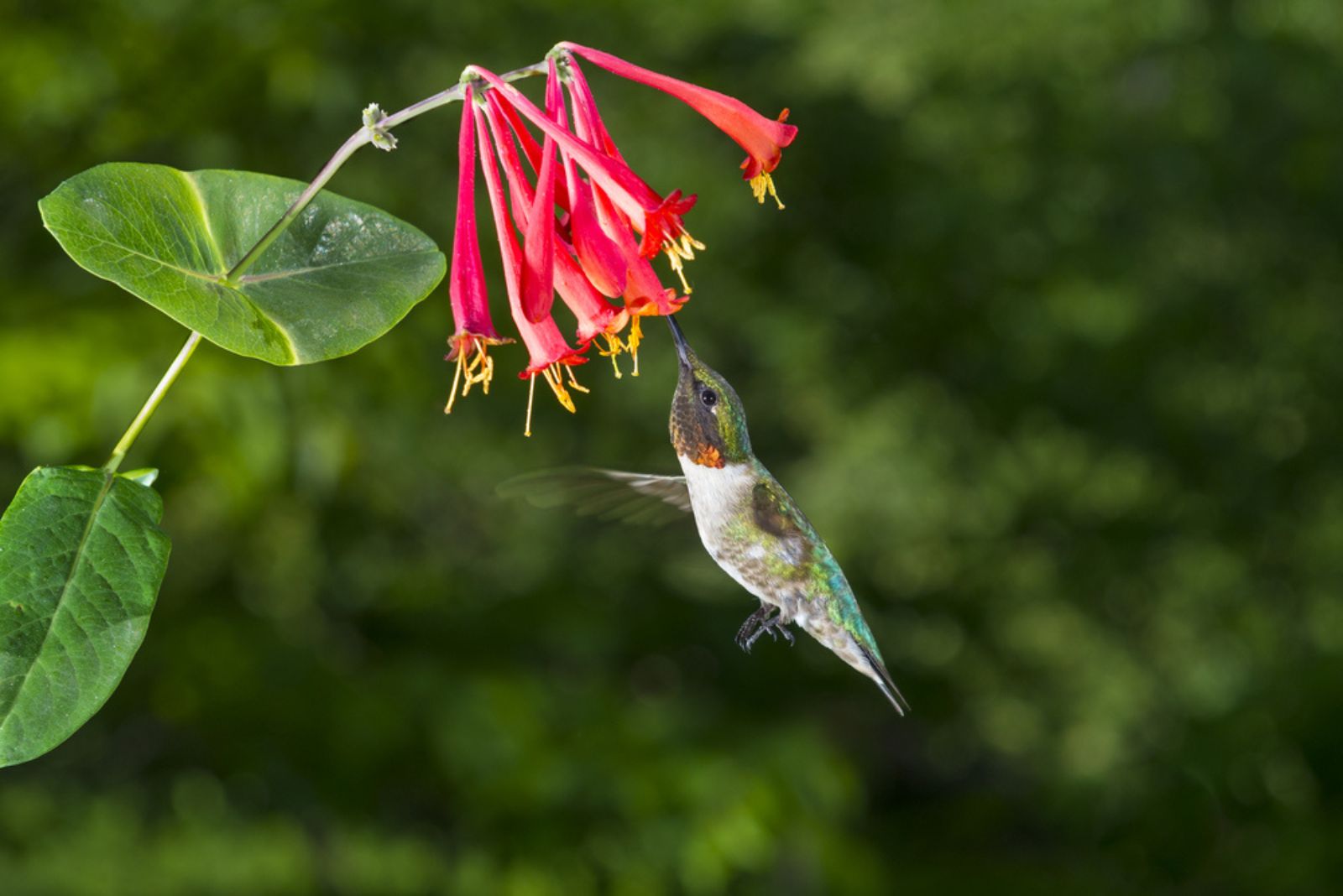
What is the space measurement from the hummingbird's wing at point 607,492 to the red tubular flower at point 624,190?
15.1 inches

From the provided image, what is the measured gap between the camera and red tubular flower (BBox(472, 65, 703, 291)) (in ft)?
3.18

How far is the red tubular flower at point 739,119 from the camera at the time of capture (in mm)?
1012

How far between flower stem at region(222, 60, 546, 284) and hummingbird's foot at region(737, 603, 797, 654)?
558 mm

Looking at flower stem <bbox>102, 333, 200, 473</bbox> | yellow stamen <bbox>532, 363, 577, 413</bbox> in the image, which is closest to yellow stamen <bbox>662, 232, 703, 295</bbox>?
yellow stamen <bbox>532, 363, 577, 413</bbox>

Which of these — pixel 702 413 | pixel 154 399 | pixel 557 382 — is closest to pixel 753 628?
pixel 702 413

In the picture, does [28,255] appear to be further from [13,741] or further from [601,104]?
[13,741]

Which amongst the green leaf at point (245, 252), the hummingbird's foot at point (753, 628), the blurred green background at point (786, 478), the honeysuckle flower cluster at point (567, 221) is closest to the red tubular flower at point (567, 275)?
the honeysuckle flower cluster at point (567, 221)

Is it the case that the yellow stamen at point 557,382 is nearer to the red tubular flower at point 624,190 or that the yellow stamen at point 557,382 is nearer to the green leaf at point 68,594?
the red tubular flower at point 624,190

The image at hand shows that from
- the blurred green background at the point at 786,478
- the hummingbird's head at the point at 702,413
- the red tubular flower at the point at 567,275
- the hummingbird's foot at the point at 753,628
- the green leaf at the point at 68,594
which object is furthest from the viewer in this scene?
the blurred green background at the point at 786,478

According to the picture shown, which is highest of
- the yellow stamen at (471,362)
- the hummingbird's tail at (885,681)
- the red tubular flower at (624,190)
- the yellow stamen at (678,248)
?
the red tubular flower at (624,190)

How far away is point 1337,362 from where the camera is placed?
18.6 ft

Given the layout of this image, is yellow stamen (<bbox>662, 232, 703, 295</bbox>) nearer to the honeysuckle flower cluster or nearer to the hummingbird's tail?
the honeysuckle flower cluster

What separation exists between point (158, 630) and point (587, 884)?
1.21 meters

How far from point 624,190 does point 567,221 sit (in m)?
0.10
